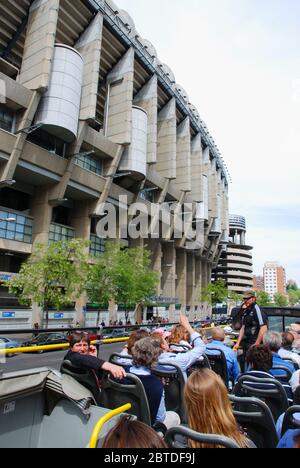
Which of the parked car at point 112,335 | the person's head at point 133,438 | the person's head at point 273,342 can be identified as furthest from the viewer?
the parked car at point 112,335

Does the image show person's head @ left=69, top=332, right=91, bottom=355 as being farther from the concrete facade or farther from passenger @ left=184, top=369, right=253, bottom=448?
the concrete facade

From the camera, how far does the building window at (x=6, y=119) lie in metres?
28.3

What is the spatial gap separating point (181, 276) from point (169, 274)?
6.19 metres

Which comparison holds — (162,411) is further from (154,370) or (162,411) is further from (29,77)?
(29,77)

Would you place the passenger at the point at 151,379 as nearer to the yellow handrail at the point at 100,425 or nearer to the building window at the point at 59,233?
the yellow handrail at the point at 100,425

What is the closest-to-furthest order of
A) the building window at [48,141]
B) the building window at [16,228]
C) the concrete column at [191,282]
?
the building window at [16,228] → the building window at [48,141] → the concrete column at [191,282]

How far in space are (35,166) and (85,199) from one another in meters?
8.33

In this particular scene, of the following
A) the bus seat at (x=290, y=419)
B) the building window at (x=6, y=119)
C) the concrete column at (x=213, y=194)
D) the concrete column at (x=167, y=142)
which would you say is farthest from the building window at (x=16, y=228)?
the concrete column at (x=213, y=194)

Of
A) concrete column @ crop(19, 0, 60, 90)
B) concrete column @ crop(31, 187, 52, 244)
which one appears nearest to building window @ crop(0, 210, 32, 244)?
concrete column @ crop(31, 187, 52, 244)

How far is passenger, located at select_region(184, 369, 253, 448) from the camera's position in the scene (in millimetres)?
2039

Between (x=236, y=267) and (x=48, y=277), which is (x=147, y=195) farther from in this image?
(x=236, y=267)

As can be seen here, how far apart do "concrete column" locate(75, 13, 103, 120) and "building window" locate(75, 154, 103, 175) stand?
16.9 ft

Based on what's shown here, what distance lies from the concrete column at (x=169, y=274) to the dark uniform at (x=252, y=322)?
1904 inches
